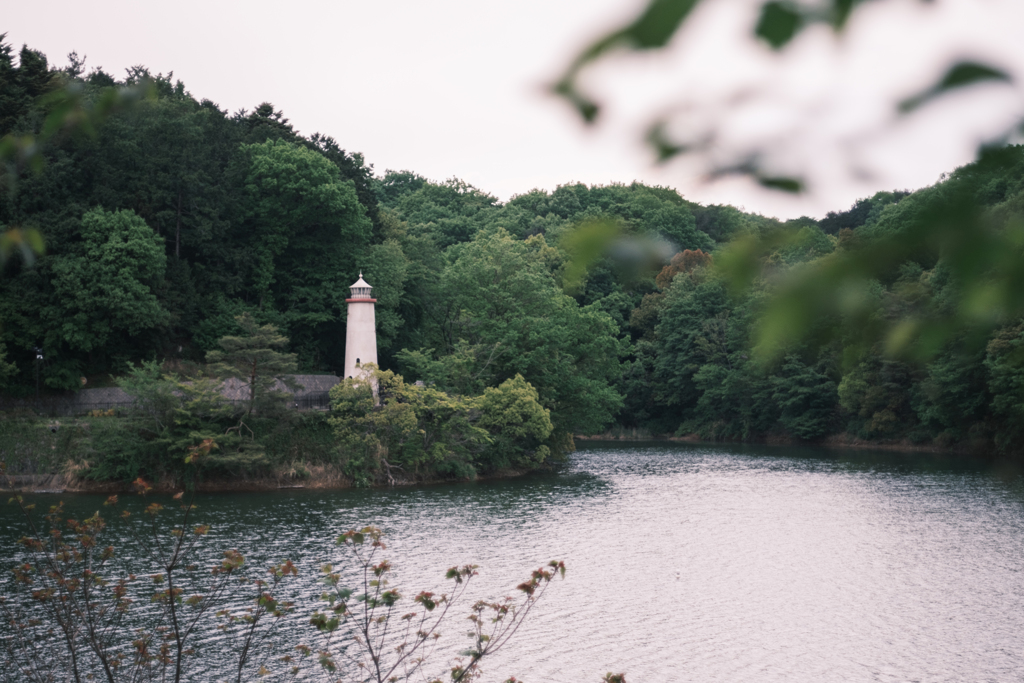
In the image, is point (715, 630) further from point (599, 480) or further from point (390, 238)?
point (390, 238)

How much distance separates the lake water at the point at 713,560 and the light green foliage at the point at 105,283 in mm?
11308

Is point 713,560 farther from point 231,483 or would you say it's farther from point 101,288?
point 101,288

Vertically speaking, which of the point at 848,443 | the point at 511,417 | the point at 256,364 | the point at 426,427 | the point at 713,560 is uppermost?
the point at 256,364

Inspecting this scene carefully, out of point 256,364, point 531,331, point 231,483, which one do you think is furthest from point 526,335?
point 231,483

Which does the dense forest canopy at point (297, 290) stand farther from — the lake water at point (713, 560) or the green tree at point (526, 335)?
the lake water at point (713, 560)

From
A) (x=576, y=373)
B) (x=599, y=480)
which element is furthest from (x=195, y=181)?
(x=599, y=480)

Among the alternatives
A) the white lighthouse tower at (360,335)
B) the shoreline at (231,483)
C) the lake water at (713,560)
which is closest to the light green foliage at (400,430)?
the shoreline at (231,483)

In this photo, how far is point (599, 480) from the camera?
1582 inches

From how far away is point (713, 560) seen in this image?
24312 millimetres

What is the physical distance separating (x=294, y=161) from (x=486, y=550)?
31418mm

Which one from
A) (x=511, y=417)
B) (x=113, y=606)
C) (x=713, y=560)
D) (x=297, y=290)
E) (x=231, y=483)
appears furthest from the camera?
(x=297, y=290)

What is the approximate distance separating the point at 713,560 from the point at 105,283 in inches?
1165

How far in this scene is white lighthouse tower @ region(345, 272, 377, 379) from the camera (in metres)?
40.9

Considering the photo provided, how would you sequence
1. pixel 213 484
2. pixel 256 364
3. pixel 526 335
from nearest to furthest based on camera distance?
pixel 213 484
pixel 256 364
pixel 526 335
